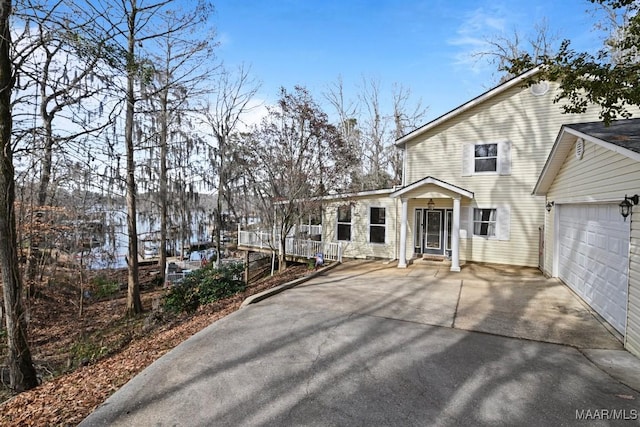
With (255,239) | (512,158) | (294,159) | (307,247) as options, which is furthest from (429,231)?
(255,239)

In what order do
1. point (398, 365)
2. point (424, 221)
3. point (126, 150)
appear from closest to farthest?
point (398, 365) → point (126, 150) → point (424, 221)

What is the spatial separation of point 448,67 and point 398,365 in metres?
14.5

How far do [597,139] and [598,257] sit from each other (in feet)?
7.34

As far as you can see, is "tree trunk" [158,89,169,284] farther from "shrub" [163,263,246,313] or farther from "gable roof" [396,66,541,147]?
"gable roof" [396,66,541,147]

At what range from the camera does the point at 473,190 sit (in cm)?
1116

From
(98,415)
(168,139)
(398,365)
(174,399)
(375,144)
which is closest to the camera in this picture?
(98,415)

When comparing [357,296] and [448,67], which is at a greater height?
[448,67]

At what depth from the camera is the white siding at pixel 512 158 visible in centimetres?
1034

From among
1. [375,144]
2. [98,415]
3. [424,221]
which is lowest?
[98,415]

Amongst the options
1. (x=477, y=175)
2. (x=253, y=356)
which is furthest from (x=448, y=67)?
(x=253, y=356)

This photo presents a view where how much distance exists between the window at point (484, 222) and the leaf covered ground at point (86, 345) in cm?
720

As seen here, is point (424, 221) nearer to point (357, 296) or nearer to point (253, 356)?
point (357, 296)

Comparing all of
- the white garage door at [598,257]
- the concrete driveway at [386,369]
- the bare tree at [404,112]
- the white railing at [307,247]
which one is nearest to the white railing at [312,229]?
the white railing at [307,247]

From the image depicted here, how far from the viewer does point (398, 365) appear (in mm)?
3910
